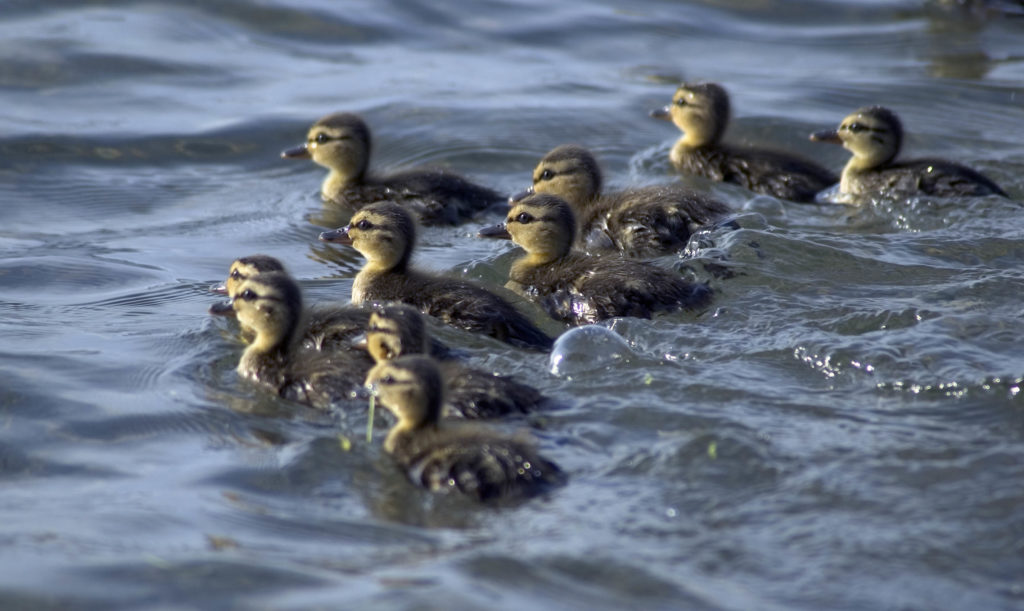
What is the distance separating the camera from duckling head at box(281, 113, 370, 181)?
28.6 feet

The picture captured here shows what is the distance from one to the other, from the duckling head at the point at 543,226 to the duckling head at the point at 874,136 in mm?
2590

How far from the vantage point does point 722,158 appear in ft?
28.7

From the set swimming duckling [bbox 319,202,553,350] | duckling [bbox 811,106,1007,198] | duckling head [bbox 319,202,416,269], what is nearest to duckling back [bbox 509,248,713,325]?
swimming duckling [bbox 319,202,553,350]

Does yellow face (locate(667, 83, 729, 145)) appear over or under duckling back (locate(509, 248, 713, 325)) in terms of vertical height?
over

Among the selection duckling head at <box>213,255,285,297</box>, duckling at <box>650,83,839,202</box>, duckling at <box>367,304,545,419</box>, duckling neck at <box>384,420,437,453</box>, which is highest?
duckling at <box>650,83,839,202</box>

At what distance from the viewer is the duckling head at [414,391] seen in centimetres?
477

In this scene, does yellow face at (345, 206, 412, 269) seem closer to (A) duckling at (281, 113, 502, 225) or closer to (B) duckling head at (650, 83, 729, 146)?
(A) duckling at (281, 113, 502, 225)

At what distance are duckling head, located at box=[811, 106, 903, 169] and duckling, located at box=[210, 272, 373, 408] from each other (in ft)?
14.1

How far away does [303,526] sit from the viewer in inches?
168

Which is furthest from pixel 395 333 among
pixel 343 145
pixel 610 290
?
pixel 343 145

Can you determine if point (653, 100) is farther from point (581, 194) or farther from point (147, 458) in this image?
point (147, 458)

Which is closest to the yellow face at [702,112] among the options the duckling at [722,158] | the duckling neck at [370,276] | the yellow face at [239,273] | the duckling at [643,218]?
the duckling at [722,158]

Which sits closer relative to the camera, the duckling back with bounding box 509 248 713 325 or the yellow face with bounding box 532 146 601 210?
the duckling back with bounding box 509 248 713 325

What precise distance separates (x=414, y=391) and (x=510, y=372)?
90 cm
